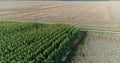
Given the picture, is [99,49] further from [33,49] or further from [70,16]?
[70,16]

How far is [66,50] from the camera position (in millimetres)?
14969

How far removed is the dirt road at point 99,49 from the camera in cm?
1428

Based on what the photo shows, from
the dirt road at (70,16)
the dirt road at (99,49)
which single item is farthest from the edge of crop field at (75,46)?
the dirt road at (70,16)

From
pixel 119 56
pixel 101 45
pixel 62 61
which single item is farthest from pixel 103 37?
pixel 62 61

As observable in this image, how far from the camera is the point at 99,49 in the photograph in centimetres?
1700

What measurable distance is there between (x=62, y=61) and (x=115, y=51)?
5275 millimetres

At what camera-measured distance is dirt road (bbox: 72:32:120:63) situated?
14.3 metres

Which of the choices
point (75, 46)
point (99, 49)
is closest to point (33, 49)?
point (75, 46)

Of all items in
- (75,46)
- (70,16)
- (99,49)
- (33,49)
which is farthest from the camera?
(70,16)

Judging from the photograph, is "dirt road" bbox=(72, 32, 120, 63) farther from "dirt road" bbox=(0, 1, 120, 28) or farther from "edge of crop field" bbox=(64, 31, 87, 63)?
"dirt road" bbox=(0, 1, 120, 28)

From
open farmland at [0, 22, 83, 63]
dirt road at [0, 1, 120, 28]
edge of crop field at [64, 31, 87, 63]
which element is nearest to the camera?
open farmland at [0, 22, 83, 63]

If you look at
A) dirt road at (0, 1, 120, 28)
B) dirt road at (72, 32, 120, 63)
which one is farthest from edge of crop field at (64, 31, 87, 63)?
dirt road at (0, 1, 120, 28)

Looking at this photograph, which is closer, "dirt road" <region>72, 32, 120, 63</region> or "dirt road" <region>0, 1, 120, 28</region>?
"dirt road" <region>72, 32, 120, 63</region>

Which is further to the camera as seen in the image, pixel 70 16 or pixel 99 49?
pixel 70 16
